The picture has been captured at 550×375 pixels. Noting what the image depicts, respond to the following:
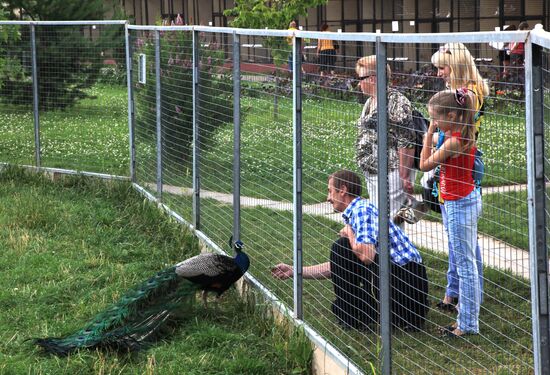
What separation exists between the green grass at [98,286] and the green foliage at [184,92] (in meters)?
0.78

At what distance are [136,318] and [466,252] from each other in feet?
7.94

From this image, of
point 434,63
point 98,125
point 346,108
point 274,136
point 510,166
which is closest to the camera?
point 510,166

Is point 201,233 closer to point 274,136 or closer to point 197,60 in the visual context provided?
point 197,60

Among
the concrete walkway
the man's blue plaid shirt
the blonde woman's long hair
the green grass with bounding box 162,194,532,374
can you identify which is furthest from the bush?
the blonde woman's long hair

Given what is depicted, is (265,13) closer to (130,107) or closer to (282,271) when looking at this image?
(130,107)

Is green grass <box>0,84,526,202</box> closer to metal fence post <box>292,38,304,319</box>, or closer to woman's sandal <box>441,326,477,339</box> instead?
metal fence post <box>292,38,304,319</box>

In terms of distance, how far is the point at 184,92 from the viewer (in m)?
9.85

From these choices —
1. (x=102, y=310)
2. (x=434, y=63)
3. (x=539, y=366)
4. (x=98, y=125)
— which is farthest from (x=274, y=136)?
(x=98, y=125)

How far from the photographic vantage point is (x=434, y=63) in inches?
199

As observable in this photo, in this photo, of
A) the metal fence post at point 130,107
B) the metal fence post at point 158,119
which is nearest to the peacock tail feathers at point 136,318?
the metal fence post at point 158,119

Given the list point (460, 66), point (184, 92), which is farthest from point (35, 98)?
point (460, 66)

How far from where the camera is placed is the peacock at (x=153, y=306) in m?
6.48

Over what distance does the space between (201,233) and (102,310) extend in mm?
1965

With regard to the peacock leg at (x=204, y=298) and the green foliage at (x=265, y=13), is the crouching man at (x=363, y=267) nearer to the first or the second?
the peacock leg at (x=204, y=298)
